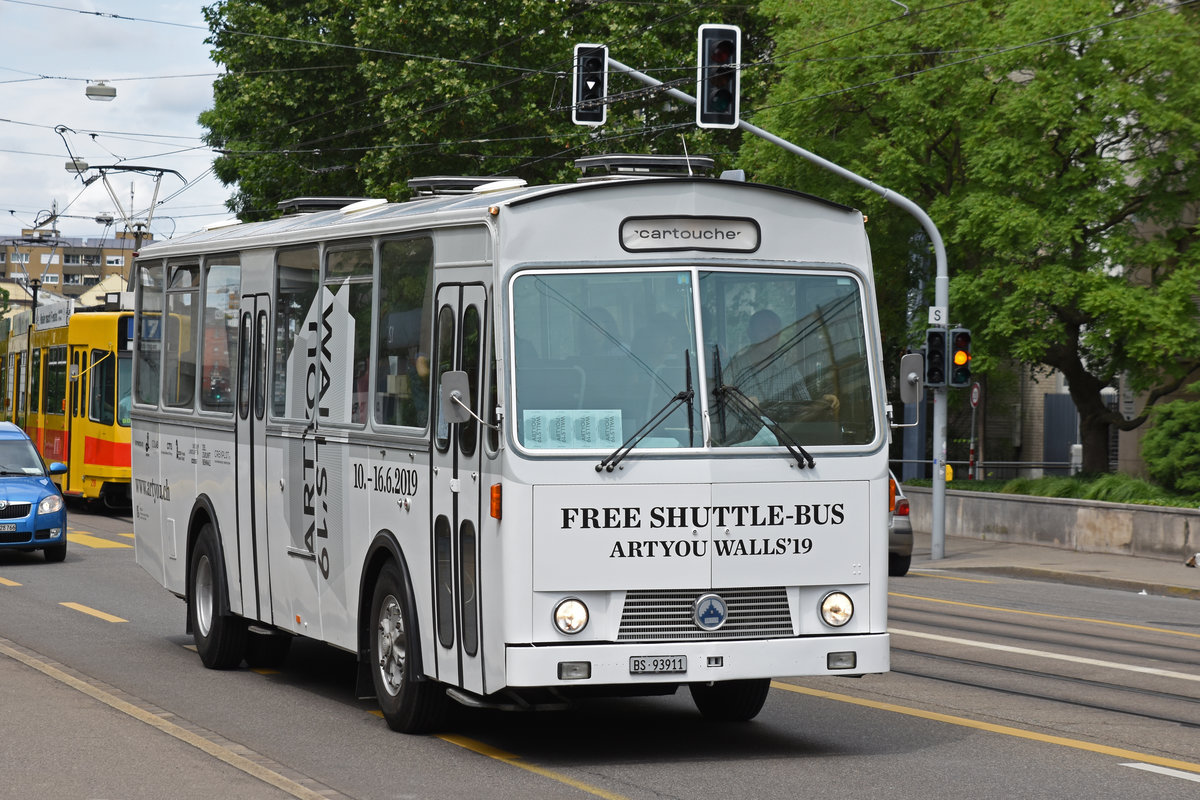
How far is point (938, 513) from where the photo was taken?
85.1 feet

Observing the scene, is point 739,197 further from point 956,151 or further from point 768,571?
point 956,151

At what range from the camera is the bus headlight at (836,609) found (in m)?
8.98

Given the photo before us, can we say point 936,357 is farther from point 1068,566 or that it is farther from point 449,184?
point 449,184

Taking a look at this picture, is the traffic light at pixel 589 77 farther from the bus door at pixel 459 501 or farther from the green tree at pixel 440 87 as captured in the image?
the bus door at pixel 459 501

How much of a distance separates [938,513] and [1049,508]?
265 centimetres

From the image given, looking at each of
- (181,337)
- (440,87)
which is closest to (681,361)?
(181,337)

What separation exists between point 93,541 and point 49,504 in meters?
3.84

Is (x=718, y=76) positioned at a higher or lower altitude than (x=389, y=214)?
higher

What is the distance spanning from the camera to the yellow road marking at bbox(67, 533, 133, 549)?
24.6 meters

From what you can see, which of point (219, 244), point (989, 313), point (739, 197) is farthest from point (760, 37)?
point (739, 197)

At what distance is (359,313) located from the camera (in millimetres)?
10523

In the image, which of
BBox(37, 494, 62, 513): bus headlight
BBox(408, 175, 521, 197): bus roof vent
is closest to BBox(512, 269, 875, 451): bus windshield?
BBox(408, 175, 521, 197): bus roof vent

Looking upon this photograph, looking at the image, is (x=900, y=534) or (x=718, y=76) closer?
(x=718, y=76)

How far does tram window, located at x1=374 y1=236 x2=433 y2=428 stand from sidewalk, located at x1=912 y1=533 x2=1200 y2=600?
1400cm
